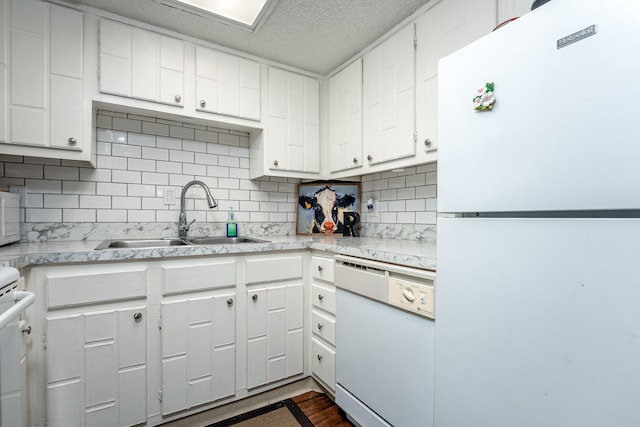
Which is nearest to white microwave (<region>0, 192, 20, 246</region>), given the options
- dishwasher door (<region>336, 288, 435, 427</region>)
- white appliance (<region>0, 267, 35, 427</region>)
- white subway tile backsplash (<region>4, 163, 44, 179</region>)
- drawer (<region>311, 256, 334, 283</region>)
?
white subway tile backsplash (<region>4, 163, 44, 179</region>)

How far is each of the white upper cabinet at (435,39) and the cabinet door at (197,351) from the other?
57.0 inches

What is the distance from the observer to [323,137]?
2389mm

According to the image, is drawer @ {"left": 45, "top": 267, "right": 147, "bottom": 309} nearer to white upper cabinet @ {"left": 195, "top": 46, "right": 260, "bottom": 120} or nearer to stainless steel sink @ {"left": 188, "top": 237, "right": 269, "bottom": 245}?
stainless steel sink @ {"left": 188, "top": 237, "right": 269, "bottom": 245}

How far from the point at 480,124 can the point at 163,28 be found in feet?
6.33

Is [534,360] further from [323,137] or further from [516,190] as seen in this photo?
[323,137]

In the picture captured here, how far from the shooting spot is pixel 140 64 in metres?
1.74

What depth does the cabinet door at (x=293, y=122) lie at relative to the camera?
86.7 inches

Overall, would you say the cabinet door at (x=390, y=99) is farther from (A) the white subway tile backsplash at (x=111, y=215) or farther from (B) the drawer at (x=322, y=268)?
(A) the white subway tile backsplash at (x=111, y=215)

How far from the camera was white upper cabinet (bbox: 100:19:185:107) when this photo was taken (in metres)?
1.67

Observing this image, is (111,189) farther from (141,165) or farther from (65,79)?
(65,79)

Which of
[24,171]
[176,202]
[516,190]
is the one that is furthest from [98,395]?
[516,190]

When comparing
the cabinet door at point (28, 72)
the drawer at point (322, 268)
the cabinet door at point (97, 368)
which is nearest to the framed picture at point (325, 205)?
the drawer at point (322, 268)

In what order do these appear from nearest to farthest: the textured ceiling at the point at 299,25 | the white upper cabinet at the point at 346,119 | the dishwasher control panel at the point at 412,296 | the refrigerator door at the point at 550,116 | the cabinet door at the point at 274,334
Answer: the refrigerator door at the point at 550,116 < the dishwasher control panel at the point at 412,296 < the textured ceiling at the point at 299,25 < the cabinet door at the point at 274,334 < the white upper cabinet at the point at 346,119

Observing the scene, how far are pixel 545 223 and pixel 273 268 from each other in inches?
55.1
